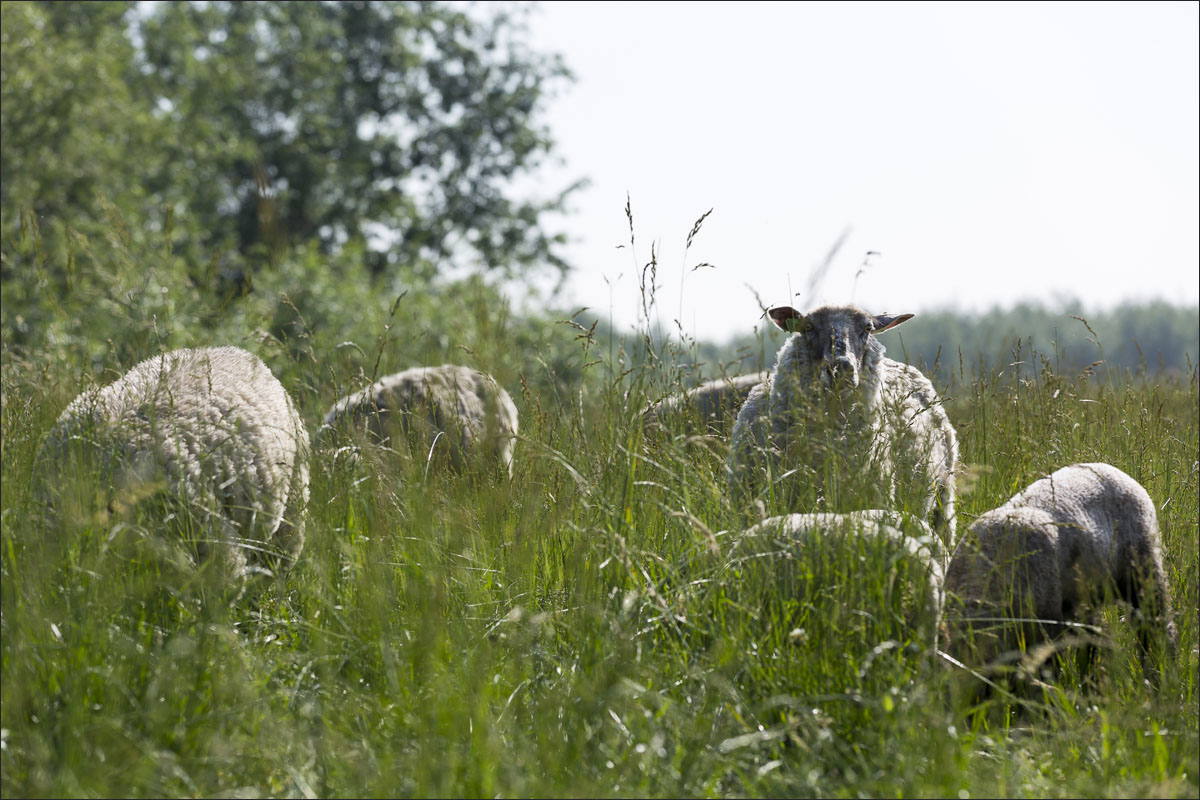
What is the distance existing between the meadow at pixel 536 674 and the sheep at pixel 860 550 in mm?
44

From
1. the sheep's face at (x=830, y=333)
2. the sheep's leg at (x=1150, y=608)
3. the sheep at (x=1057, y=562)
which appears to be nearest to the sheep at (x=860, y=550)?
the sheep at (x=1057, y=562)

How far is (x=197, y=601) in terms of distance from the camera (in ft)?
9.29

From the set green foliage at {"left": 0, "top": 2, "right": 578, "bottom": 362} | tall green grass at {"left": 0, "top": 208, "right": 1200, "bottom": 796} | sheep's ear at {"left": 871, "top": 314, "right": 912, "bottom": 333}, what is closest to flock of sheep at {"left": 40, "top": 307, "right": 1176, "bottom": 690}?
tall green grass at {"left": 0, "top": 208, "right": 1200, "bottom": 796}

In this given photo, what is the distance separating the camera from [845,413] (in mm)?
4219

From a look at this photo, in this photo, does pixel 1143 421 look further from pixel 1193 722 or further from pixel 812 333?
pixel 1193 722

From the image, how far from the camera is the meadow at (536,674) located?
93.7 inches

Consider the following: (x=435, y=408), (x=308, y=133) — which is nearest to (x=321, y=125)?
(x=308, y=133)

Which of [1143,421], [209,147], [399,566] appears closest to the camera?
[399,566]

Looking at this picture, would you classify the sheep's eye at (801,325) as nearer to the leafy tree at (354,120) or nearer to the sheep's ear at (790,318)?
the sheep's ear at (790,318)

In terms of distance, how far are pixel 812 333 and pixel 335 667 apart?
123 inches

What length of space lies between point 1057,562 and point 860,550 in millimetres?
1023

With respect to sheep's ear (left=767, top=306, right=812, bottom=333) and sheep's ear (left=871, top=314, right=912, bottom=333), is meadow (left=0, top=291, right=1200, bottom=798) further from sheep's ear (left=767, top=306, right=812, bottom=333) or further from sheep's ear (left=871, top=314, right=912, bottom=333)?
sheep's ear (left=871, top=314, right=912, bottom=333)

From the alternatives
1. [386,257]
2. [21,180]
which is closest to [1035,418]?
[21,180]

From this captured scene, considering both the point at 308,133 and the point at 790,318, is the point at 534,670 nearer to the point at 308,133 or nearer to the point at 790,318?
the point at 790,318
